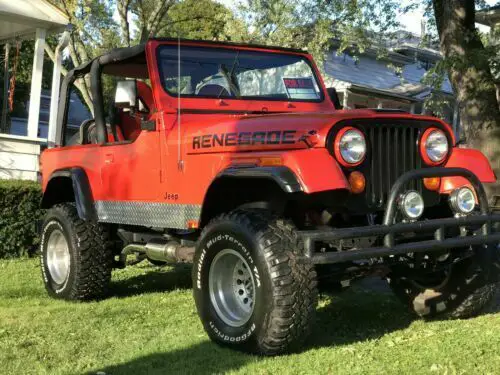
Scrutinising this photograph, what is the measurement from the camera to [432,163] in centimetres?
417

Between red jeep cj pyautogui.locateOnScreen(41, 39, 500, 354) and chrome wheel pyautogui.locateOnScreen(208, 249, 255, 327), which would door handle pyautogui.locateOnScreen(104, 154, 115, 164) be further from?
chrome wheel pyautogui.locateOnScreen(208, 249, 255, 327)

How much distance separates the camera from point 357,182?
12.5 ft

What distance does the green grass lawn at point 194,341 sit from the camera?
146 inches

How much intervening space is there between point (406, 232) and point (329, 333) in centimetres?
112

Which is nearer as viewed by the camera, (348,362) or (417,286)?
(348,362)

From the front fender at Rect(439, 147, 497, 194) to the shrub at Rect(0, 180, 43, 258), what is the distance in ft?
18.2

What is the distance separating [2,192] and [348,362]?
5.85 metres

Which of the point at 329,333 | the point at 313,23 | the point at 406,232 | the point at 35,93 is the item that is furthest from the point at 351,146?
the point at 313,23

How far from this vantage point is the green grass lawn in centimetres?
371

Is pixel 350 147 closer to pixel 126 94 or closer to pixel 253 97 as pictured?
pixel 253 97

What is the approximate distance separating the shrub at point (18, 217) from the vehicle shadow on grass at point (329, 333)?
14.5 feet

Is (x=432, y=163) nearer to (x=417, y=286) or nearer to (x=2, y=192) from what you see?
(x=417, y=286)

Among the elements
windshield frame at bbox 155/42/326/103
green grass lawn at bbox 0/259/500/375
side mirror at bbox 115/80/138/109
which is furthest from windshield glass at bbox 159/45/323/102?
green grass lawn at bbox 0/259/500/375

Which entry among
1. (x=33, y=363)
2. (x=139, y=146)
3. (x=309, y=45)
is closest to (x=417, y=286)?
(x=139, y=146)
